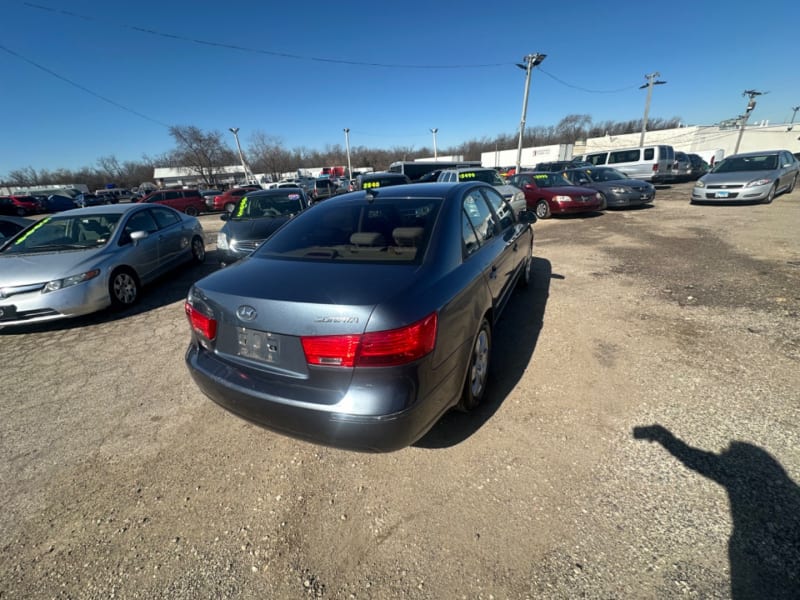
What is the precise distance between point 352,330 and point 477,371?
4.25ft

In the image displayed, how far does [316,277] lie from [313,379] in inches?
22.0

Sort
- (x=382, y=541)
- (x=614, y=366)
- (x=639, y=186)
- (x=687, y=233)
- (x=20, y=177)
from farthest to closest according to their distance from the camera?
1. (x=20, y=177)
2. (x=639, y=186)
3. (x=687, y=233)
4. (x=614, y=366)
5. (x=382, y=541)

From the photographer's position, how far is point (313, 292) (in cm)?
174

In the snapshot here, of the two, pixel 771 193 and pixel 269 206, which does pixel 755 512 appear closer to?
pixel 269 206

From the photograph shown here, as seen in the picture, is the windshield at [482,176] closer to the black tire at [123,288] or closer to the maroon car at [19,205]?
the black tire at [123,288]

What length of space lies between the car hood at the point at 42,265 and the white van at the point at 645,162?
20.2 m

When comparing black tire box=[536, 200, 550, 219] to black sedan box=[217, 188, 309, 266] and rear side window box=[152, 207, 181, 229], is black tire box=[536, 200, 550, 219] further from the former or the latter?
rear side window box=[152, 207, 181, 229]

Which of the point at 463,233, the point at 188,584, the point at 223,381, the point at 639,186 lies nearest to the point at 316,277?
the point at 223,381

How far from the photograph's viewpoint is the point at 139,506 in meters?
1.98

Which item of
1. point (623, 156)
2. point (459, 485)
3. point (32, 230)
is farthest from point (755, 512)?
point (623, 156)

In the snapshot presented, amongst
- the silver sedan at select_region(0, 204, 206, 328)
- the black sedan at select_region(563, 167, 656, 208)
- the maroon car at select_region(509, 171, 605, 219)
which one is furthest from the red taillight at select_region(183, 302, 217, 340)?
the black sedan at select_region(563, 167, 656, 208)

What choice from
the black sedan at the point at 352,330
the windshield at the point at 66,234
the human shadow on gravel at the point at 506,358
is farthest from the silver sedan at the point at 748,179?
the windshield at the point at 66,234

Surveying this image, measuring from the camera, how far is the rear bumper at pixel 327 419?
1664 millimetres

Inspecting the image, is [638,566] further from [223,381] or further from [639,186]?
[639,186]
